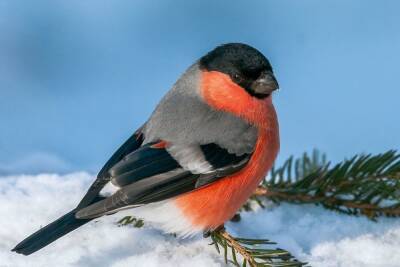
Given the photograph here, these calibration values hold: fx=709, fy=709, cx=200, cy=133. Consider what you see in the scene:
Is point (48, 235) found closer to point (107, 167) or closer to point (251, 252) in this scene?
point (107, 167)

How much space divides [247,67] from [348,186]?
0.76m

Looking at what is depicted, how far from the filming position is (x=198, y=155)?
124 inches

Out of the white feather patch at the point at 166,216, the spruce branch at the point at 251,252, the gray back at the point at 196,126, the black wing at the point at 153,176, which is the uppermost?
the gray back at the point at 196,126

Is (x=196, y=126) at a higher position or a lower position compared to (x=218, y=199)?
higher

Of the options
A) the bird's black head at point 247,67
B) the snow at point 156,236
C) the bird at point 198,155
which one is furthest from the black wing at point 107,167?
the bird's black head at point 247,67

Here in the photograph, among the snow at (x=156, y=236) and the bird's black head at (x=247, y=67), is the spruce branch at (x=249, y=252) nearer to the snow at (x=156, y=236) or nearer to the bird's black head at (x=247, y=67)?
the snow at (x=156, y=236)

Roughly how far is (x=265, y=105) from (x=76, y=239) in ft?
3.67

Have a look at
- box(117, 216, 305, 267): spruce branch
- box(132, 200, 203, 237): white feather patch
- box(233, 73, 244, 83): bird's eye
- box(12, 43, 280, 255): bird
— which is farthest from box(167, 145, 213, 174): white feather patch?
box(233, 73, 244, 83): bird's eye

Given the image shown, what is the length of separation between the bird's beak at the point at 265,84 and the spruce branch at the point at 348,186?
46 cm

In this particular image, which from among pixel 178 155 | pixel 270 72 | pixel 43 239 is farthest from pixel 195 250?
pixel 270 72

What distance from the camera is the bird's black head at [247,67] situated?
3.33m

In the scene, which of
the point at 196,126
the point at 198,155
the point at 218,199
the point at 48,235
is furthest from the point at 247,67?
the point at 48,235

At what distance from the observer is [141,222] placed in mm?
3271

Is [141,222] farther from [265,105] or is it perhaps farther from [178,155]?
[265,105]
